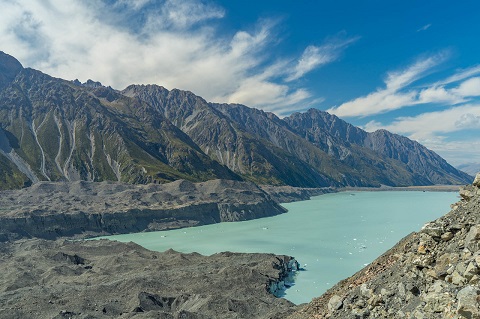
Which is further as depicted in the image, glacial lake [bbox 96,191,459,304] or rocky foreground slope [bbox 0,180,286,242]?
rocky foreground slope [bbox 0,180,286,242]

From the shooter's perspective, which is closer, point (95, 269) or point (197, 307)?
point (197, 307)

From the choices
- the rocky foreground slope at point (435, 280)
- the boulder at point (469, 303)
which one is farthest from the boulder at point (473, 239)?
the boulder at point (469, 303)

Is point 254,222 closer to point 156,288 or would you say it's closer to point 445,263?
point 156,288

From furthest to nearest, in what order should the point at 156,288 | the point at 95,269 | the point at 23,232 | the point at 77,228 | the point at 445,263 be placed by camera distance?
1. the point at 77,228
2. the point at 23,232
3. the point at 95,269
4. the point at 156,288
5. the point at 445,263

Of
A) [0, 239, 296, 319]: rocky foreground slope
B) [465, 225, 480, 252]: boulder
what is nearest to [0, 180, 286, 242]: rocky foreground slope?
[0, 239, 296, 319]: rocky foreground slope

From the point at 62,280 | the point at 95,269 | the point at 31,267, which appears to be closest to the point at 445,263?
the point at 62,280

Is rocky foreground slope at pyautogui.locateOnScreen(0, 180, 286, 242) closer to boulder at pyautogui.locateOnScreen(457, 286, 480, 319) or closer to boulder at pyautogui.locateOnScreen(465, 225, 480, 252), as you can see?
boulder at pyautogui.locateOnScreen(465, 225, 480, 252)
